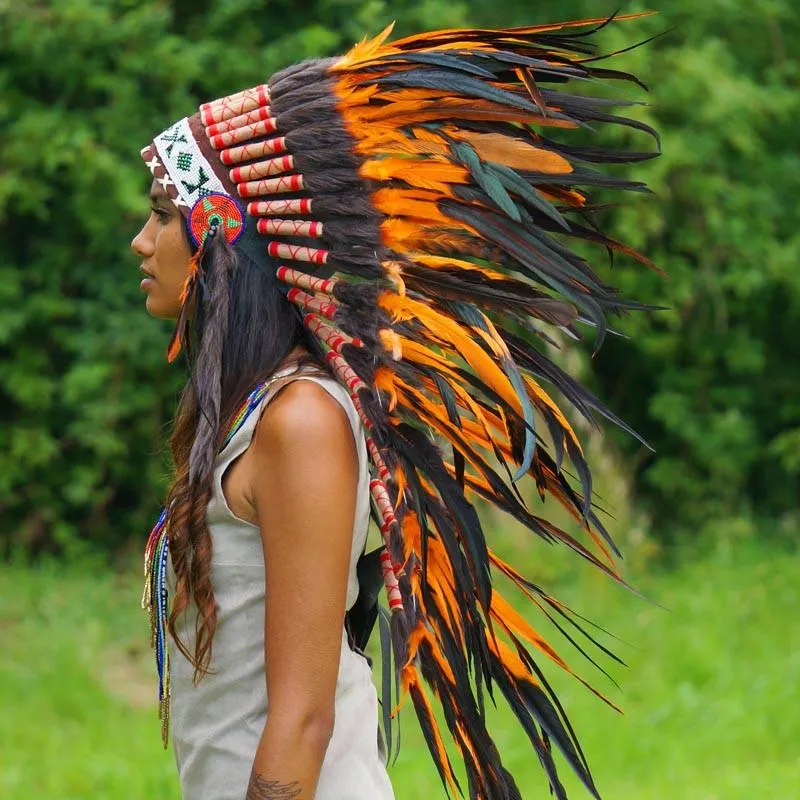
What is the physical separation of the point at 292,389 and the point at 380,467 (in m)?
0.20

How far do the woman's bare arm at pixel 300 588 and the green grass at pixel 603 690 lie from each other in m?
2.51

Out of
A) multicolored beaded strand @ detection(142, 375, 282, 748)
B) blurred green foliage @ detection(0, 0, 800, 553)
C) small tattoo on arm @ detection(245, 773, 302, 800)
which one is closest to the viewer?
small tattoo on arm @ detection(245, 773, 302, 800)

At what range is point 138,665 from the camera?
5.61 meters

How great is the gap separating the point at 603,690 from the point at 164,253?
3755 mm

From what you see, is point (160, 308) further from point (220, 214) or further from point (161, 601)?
point (161, 601)

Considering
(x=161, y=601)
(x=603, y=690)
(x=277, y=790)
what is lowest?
(x=603, y=690)

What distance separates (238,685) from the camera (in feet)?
6.40

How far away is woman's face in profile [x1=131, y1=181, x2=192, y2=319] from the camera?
2105 millimetres

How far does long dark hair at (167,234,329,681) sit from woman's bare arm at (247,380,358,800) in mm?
139

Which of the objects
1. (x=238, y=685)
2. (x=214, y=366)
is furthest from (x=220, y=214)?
(x=238, y=685)

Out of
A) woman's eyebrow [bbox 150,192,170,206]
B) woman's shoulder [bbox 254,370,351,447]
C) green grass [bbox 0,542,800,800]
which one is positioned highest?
woman's eyebrow [bbox 150,192,170,206]

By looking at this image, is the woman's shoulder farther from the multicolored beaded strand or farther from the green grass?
the green grass

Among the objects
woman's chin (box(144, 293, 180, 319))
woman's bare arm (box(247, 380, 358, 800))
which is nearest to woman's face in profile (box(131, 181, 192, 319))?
woman's chin (box(144, 293, 180, 319))

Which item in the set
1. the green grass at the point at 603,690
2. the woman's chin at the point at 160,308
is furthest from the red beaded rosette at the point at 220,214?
the green grass at the point at 603,690
